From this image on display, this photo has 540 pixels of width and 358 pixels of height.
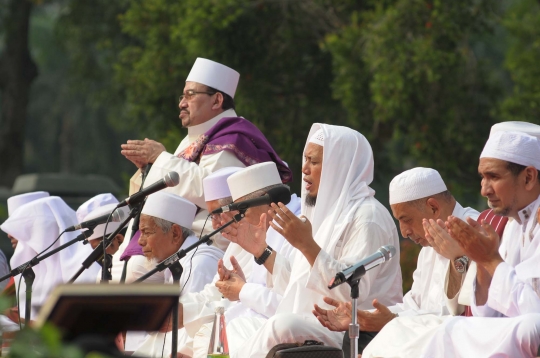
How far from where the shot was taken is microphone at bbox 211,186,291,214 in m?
5.59

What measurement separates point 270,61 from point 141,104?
200 cm

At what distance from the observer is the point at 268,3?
13203 mm

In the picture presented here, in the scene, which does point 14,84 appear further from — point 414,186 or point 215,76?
point 414,186

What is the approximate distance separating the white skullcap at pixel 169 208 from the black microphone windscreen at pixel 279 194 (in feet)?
4.96

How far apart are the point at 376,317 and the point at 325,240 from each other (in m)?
0.78

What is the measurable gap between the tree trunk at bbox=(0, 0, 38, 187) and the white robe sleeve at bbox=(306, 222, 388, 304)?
16754mm

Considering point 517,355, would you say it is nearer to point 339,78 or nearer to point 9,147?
point 339,78

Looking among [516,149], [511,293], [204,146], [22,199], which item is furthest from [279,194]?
[22,199]

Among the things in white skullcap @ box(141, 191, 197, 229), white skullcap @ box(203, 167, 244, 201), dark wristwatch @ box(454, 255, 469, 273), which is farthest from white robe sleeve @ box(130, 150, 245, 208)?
dark wristwatch @ box(454, 255, 469, 273)

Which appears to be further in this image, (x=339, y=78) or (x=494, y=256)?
(x=339, y=78)

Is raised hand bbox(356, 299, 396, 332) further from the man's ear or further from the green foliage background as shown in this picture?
the green foliage background

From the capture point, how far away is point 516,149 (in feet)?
17.3

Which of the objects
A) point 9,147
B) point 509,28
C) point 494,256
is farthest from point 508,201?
point 9,147

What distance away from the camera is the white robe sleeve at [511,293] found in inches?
190
